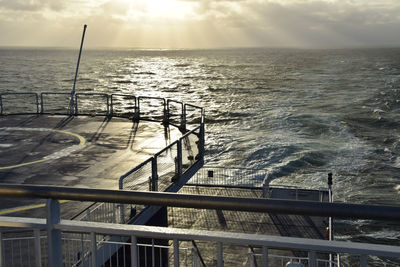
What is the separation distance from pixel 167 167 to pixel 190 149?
2.24m

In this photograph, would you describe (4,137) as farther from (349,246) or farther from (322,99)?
(322,99)

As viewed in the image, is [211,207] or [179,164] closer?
[211,207]

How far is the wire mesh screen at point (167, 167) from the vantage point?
15716 mm

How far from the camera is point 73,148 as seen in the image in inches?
816

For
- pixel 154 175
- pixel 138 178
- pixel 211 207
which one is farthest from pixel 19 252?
pixel 211 207

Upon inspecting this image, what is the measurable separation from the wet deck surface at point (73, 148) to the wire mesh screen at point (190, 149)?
189 centimetres

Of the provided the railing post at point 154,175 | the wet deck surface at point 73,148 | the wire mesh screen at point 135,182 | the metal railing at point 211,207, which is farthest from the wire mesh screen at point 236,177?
the metal railing at point 211,207

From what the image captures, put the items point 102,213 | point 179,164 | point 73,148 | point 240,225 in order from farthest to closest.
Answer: point 240,225, point 73,148, point 179,164, point 102,213

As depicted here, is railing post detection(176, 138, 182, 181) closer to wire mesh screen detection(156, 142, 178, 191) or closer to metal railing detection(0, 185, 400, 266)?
wire mesh screen detection(156, 142, 178, 191)

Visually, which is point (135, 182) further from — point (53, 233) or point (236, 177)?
point (236, 177)

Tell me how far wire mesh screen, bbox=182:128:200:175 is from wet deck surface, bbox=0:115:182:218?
74.4 inches

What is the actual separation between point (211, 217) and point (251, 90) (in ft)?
302

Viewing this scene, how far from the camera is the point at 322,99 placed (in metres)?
86.9

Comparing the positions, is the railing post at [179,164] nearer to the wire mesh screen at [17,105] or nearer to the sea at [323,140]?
the sea at [323,140]
